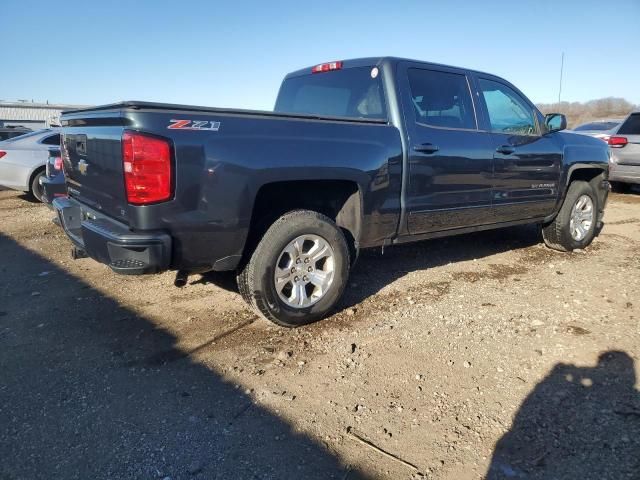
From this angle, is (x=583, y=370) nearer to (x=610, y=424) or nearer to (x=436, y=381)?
(x=610, y=424)

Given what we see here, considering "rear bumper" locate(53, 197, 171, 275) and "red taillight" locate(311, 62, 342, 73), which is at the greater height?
"red taillight" locate(311, 62, 342, 73)

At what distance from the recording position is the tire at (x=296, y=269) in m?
3.25

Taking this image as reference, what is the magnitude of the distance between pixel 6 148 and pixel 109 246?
7453mm

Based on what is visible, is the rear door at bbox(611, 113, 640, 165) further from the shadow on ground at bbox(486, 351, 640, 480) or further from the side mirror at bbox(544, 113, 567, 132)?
the shadow on ground at bbox(486, 351, 640, 480)

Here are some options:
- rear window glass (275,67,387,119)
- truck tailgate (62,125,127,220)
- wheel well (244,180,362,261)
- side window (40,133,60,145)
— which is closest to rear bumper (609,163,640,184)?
rear window glass (275,67,387,119)

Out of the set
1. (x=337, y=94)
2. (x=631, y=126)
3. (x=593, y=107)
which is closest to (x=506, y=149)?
(x=337, y=94)

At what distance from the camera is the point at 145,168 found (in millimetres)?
2688

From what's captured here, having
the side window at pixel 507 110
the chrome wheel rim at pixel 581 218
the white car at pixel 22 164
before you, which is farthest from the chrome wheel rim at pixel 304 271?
the white car at pixel 22 164

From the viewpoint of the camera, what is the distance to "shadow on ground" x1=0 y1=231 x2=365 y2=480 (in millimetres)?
2111

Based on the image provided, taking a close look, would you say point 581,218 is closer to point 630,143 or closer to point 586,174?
point 586,174

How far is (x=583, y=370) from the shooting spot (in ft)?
9.71

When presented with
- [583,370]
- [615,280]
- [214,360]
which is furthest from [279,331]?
[615,280]

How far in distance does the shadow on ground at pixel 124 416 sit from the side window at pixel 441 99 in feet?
8.84

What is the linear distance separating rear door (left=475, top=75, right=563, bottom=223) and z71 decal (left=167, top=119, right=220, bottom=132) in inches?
110
